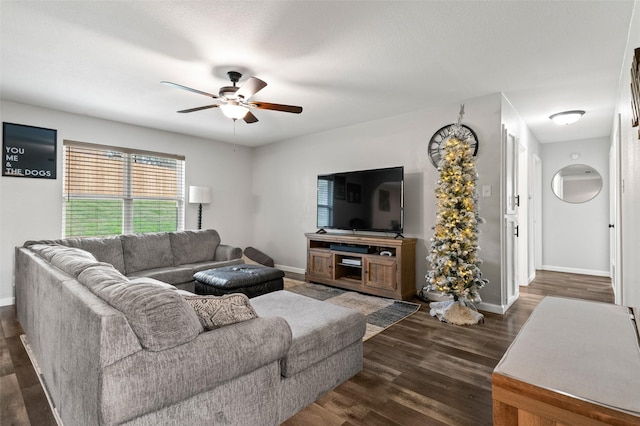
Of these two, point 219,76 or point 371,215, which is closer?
point 219,76

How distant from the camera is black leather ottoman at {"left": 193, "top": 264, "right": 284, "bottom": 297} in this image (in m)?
3.40

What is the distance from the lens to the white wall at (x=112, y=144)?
3883 mm

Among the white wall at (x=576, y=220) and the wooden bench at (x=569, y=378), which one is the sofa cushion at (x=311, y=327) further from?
the white wall at (x=576, y=220)

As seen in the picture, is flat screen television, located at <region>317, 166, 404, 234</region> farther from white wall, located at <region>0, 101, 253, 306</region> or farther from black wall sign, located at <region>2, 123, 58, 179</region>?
black wall sign, located at <region>2, 123, 58, 179</region>

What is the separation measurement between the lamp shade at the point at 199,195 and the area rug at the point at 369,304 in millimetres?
2072

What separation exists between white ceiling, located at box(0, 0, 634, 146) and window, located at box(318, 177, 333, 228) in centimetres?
134

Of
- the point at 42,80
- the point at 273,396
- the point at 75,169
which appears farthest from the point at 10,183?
the point at 273,396

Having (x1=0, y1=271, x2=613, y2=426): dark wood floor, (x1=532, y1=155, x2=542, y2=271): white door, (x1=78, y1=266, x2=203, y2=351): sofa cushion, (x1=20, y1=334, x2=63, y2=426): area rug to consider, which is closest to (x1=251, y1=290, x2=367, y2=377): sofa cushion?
(x1=0, y1=271, x2=613, y2=426): dark wood floor

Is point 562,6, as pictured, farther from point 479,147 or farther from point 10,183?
point 10,183

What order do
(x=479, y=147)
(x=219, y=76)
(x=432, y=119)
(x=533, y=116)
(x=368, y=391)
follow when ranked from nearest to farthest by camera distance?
1. (x=368, y=391)
2. (x=219, y=76)
3. (x=479, y=147)
4. (x=432, y=119)
5. (x=533, y=116)

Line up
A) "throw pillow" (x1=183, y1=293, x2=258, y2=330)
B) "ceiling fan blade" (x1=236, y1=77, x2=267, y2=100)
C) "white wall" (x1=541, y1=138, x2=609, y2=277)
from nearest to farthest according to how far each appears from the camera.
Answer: "throw pillow" (x1=183, y1=293, x2=258, y2=330), "ceiling fan blade" (x1=236, y1=77, x2=267, y2=100), "white wall" (x1=541, y1=138, x2=609, y2=277)

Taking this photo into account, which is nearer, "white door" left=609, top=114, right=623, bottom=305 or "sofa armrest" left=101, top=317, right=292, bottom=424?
"sofa armrest" left=101, top=317, right=292, bottom=424

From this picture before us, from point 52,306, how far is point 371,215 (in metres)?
3.64

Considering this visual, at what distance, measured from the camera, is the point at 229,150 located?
627 centimetres
